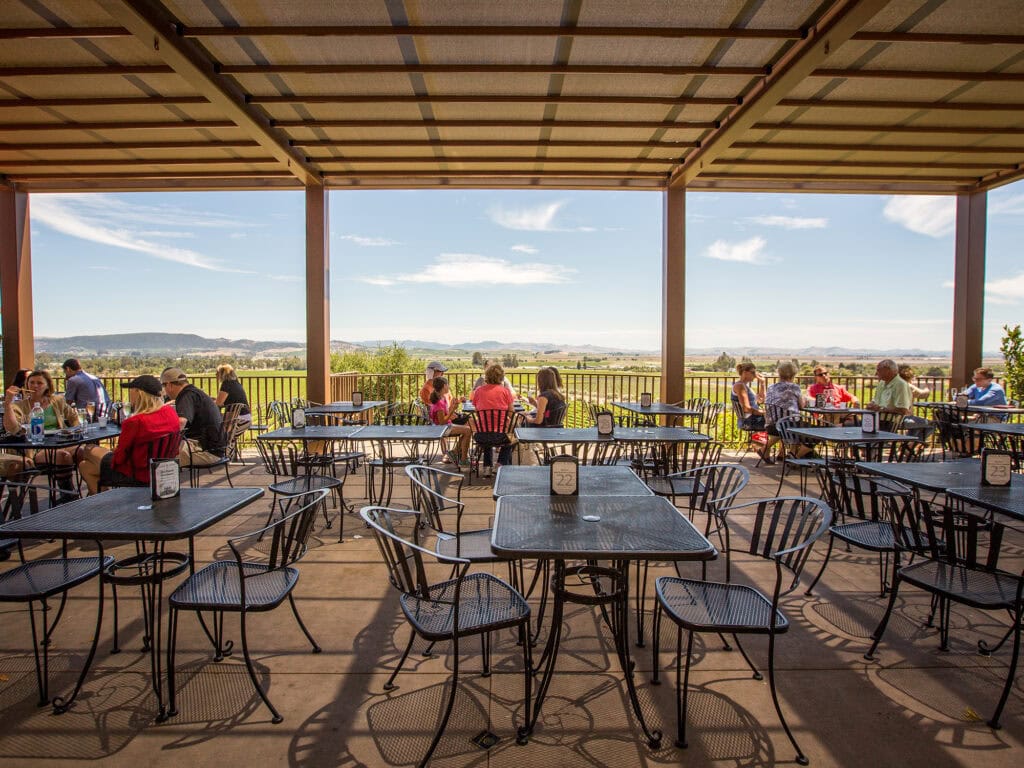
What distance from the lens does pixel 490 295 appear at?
64.3 meters

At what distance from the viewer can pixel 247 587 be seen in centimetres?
218

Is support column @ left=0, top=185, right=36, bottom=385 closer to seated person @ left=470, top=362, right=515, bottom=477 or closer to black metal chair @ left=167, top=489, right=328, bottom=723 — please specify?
seated person @ left=470, top=362, right=515, bottom=477

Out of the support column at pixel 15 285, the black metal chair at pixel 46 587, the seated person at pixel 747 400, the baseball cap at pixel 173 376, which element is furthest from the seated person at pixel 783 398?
the support column at pixel 15 285

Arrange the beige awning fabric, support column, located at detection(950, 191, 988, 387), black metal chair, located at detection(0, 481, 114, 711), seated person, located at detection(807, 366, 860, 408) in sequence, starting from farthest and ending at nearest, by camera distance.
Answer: support column, located at detection(950, 191, 988, 387) → seated person, located at detection(807, 366, 860, 408) → the beige awning fabric → black metal chair, located at detection(0, 481, 114, 711)

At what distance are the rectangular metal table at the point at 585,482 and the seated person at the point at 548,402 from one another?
2.45m

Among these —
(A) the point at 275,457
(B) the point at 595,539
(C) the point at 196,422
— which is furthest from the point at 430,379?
(B) the point at 595,539

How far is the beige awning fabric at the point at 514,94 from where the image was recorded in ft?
13.4

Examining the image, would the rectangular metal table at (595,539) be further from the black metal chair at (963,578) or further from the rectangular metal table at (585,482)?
the black metal chair at (963,578)

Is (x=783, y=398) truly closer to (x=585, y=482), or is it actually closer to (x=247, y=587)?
(x=585, y=482)

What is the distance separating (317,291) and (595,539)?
21.4 feet

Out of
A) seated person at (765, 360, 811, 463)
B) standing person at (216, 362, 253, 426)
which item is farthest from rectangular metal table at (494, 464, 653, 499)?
standing person at (216, 362, 253, 426)

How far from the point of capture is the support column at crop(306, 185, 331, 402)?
24.1ft

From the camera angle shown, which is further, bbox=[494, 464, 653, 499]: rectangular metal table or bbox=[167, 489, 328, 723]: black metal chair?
bbox=[494, 464, 653, 499]: rectangular metal table

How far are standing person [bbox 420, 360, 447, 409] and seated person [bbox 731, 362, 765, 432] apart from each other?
3.92 metres
